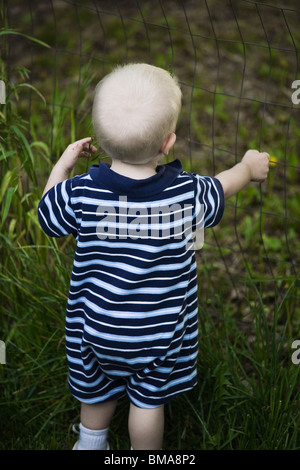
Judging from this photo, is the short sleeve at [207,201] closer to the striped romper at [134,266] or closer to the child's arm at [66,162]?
the striped romper at [134,266]

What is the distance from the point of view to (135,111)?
1.42 meters

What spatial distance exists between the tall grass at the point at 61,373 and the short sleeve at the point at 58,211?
0.35 metres

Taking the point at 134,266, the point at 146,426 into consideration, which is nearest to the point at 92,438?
the point at 146,426

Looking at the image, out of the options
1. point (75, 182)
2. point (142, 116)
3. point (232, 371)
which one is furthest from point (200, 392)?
point (142, 116)

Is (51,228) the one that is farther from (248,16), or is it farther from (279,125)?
(248,16)

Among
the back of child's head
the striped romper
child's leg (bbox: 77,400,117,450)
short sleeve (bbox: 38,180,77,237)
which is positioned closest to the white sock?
child's leg (bbox: 77,400,117,450)

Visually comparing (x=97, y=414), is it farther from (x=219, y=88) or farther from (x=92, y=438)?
(x=219, y=88)

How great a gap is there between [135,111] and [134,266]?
40 cm

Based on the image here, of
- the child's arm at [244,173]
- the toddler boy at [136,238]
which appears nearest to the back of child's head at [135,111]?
the toddler boy at [136,238]

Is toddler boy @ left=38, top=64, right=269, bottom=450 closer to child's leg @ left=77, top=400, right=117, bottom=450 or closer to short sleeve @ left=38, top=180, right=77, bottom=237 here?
short sleeve @ left=38, top=180, right=77, bottom=237

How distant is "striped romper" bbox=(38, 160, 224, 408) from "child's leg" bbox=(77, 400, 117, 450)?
171 mm

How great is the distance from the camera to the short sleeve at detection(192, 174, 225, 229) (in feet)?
5.20

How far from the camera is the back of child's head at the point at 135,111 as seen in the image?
55.9 inches
